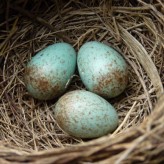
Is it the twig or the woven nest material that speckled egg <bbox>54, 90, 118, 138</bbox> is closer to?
the woven nest material

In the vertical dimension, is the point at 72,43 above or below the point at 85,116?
above

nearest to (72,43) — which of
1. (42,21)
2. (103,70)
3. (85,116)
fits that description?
(42,21)

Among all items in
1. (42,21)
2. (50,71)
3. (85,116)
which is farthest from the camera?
(42,21)

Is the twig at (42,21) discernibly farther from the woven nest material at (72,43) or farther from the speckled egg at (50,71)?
the speckled egg at (50,71)

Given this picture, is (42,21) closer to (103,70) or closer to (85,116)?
(103,70)

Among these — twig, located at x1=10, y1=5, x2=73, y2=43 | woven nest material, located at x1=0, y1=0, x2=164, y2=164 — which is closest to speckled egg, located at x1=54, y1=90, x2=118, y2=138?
woven nest material, located at x1=0, y1=0, x2=164, y2=164

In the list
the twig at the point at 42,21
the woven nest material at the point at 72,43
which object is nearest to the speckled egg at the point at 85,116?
the woven nest material at the point at 72,43
